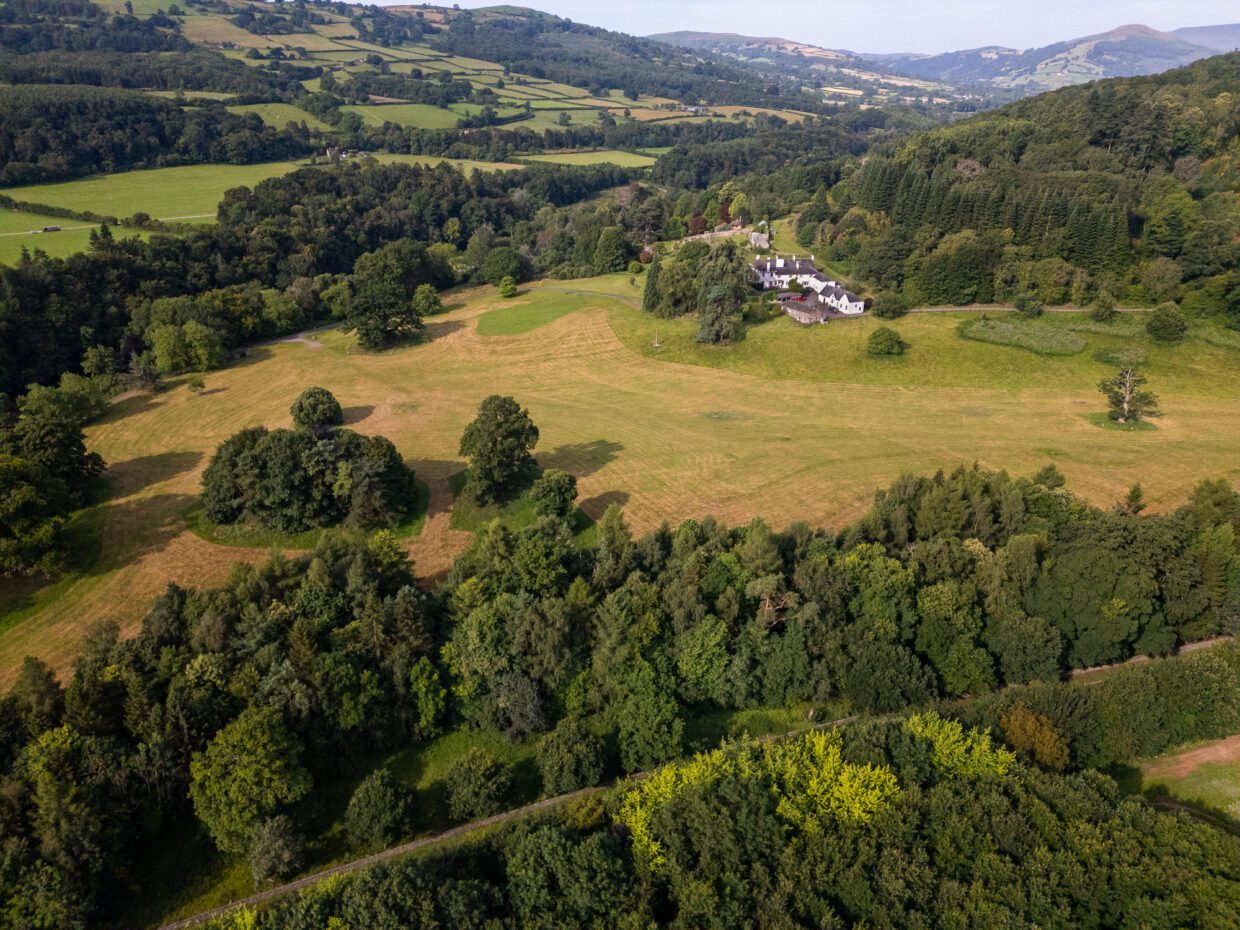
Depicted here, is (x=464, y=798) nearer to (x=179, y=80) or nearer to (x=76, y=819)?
(x=76, y=819)

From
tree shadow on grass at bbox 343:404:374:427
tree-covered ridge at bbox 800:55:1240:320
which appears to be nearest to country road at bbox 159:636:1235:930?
tree shadow on grass at bbox 343:404:374:427

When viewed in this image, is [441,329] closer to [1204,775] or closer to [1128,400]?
[1128,400]

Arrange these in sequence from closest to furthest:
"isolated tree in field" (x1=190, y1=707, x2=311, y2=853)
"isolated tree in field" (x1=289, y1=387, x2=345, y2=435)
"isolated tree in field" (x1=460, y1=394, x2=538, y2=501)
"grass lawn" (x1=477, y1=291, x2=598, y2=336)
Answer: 1. "isolated tree in field" (x1=190, y1=707, x2=311, y2=853)
2. "isolated tree in field" (x1=460, y1=394, x2=538, y2=501)
3. "isolated tree in field" (x1=289, y1=387, x2=345, y2=435)
4. "grass lawn" (x1=477, y1=291, x2=598, y2=336)

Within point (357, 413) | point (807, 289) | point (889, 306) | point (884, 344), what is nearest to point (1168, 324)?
point (889, 306)

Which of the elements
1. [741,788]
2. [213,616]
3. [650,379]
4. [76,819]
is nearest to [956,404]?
[650,379]

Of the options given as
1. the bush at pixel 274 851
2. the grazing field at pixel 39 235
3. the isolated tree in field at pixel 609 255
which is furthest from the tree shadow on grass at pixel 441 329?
the bush at pixel 274 851

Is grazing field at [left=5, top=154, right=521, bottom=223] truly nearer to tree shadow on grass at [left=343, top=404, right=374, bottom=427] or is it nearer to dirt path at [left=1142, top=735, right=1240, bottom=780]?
tree shadow on grass at [left=343, top=404, right=374, bottom=427]
